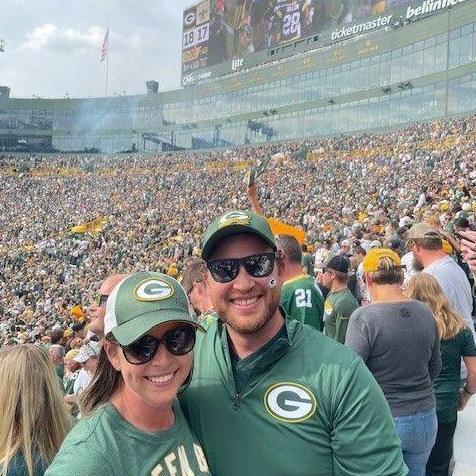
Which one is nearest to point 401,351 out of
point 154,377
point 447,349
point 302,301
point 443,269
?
point 447,349

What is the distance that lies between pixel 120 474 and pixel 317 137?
149 feet

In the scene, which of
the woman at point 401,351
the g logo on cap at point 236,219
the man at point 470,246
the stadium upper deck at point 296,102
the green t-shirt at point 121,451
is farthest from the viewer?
the stadium upper deck at point 296,102

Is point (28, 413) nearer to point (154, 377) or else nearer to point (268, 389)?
point (154, 377)

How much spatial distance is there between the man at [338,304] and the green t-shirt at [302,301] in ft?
1.08

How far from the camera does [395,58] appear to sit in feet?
130

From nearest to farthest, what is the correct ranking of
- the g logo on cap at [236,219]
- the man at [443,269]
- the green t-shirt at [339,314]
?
the g logo on cap at [236,219] → the man at [443,269] → the green t-shirt at [339,314]

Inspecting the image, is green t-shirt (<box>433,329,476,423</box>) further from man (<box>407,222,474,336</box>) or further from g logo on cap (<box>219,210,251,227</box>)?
g logo on cap (<box>219,210,251,227</box>)

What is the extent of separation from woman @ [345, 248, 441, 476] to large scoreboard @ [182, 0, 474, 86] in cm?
3633

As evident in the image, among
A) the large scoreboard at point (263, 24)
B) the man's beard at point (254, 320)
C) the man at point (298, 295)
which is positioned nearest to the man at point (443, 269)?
the man at point (298, 295)

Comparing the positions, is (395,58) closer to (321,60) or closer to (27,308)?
(321,60)

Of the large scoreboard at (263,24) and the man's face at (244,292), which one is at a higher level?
the large scoreboard at (263,24)

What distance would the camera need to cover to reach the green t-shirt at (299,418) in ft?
5.57

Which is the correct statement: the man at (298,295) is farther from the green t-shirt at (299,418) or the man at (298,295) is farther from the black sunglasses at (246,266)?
the green t-shirt at (299,418)

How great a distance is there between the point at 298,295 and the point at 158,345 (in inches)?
95.5
